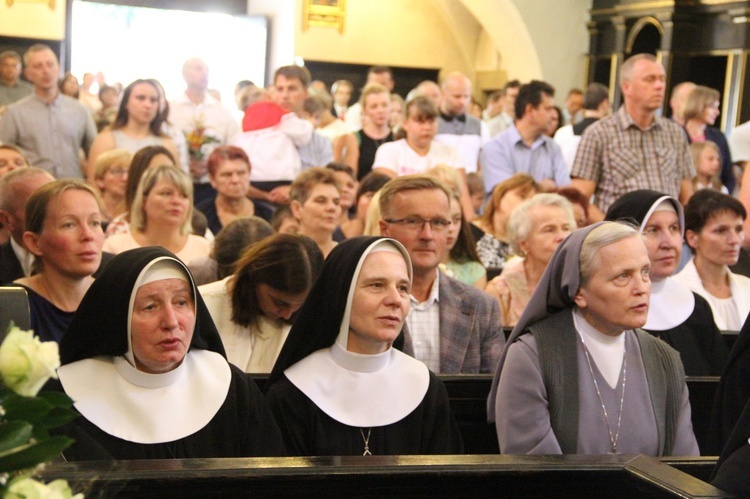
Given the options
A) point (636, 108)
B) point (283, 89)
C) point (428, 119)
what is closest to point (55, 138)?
point (283, 89)

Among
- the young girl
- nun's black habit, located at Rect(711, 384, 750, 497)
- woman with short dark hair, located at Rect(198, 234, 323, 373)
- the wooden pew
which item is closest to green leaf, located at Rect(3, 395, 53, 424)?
Answer: the wooden pew

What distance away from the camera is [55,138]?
8156mm

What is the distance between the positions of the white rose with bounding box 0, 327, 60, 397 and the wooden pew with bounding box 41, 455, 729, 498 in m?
1.07

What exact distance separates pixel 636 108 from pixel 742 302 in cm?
205

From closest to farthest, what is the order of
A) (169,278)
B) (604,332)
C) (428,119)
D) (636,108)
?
1. (169,278)
2. (604,332)
3. (636,108)
4. (428,119)

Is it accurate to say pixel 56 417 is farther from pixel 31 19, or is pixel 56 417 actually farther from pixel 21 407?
pixel 31 19

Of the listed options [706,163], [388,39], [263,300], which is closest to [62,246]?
[263,300]

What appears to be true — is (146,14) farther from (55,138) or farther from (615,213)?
(615,213)

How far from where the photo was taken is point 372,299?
3539 mm

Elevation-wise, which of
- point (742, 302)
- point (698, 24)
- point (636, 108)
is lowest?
point (742, 302)

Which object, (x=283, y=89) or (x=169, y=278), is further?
(x=283, y=89)

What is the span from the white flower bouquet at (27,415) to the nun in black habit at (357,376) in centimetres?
214

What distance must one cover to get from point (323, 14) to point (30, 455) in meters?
18.7

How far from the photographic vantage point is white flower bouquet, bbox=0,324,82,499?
1284 millimetres
